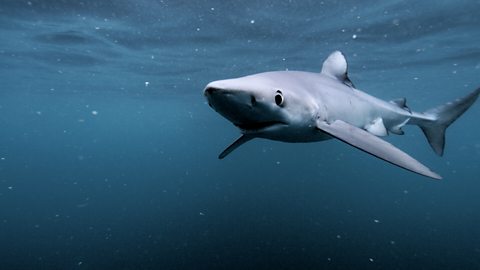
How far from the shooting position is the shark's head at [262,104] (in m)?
2.81

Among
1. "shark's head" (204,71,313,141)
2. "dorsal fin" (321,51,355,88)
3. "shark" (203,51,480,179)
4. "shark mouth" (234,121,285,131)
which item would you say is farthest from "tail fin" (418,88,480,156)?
"shark mouth" (234,121,285,131)

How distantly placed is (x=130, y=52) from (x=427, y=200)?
23.4 meters

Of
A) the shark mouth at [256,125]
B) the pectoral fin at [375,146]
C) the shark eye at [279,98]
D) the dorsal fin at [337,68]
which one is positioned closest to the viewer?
the pectoral fin at [375,146]

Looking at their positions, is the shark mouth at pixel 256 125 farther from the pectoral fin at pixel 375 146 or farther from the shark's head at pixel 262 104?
the pectoral fin at pixel 375 146

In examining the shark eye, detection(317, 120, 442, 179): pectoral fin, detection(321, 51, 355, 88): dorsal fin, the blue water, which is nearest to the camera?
detection(317, 120, 442, 179): pectoral fin

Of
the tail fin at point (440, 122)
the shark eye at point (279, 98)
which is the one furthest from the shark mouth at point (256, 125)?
the tail fin at point (440, 122)

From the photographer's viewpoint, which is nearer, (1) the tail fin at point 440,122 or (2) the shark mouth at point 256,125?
(2) the shark mouth at point 256,125

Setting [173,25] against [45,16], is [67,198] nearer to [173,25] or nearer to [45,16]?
[45,16]

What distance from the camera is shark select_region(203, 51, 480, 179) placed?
2869 mm

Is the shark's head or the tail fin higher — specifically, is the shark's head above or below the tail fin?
above

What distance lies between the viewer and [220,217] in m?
16.1

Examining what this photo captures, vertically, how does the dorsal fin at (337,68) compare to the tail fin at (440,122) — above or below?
above

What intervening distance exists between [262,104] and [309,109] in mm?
853

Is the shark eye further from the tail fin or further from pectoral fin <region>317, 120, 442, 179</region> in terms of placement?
the tail fin
